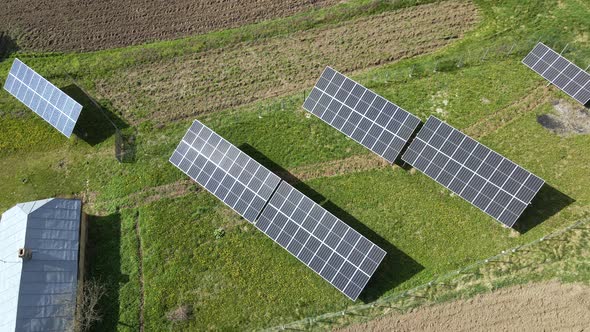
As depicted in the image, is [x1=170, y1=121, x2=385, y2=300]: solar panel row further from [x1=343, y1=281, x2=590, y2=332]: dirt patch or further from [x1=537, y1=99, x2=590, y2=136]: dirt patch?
[x1=537, y1=99, x2=590, y2=136]: dirt patch

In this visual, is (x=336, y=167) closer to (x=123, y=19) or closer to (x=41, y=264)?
(x=41, y=264)

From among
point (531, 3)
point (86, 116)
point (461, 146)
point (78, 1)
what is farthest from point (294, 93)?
point (78, 1)

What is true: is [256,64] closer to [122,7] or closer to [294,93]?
[294,93]

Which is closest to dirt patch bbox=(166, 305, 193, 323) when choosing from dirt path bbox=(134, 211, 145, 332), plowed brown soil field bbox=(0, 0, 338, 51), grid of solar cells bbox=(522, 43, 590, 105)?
dirt path bbox=(134, 211, 145, 332)

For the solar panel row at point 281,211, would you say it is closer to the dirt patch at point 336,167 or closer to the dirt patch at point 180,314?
the dirt patch at point 336,167

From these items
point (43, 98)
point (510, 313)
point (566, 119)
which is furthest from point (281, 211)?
point (43, 98)
